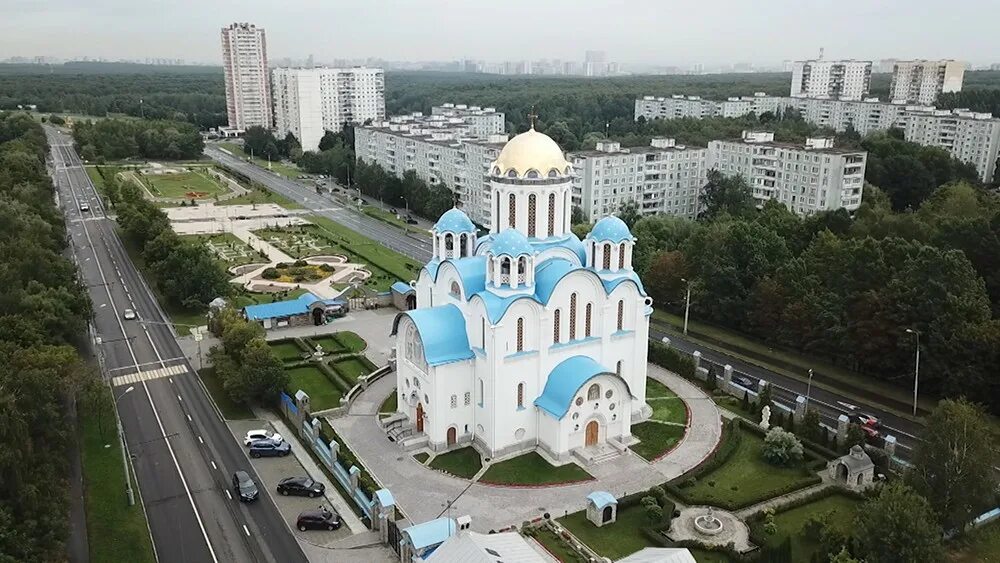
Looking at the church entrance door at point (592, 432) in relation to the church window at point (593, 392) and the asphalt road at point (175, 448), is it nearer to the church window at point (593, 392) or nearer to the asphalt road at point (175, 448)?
the church window at point (593, 392)

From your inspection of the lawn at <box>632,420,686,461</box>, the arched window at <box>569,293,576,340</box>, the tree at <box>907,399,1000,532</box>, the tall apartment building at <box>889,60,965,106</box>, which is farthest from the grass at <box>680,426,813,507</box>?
the tall apartment building at <box>889,60,965,106</box>

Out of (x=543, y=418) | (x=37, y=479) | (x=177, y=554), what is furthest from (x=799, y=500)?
(x=37, y=479)

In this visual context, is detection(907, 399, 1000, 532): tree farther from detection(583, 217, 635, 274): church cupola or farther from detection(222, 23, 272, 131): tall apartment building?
detection(222, 23, 272, 131): tall apartment building

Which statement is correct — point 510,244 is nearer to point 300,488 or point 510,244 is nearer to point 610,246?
point 610,246

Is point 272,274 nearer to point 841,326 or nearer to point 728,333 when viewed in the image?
point 728,333

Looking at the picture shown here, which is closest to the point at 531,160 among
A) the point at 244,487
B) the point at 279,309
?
the point at 244,487
